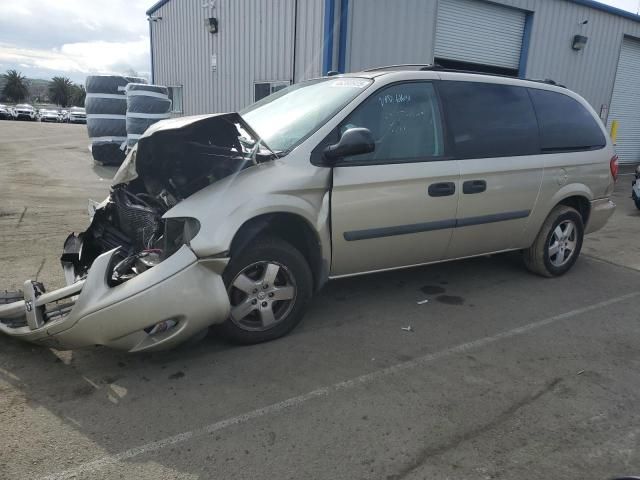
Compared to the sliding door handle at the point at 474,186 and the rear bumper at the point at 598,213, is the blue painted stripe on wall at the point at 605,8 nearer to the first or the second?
the rear bumper at the point at 598,213

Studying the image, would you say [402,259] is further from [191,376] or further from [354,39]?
[354,39]

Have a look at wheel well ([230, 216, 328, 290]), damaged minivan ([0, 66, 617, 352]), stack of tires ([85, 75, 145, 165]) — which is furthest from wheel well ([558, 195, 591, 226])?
stack of tires ([85, 75, 145, 165])

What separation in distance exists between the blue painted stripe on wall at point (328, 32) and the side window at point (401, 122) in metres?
5.07

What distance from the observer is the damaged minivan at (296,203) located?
9.46 feet

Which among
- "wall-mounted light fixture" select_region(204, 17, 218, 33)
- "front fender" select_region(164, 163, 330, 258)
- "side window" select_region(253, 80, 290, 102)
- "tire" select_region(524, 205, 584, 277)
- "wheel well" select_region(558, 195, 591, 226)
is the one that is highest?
"wall-mounted light fixture" select_region(204, 17, 218, 33)

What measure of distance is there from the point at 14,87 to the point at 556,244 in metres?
94.2

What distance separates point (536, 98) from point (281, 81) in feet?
20.9

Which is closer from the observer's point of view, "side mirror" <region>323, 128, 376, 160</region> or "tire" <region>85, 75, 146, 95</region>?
"side mirror" <region>323, 128, 376, 160</region>

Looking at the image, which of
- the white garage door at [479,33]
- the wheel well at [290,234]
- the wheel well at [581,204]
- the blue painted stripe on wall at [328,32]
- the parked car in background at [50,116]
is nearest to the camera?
the wheel well at [290,234]

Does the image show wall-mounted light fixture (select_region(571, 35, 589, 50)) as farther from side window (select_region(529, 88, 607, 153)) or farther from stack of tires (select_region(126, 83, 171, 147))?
stack of tires (select_region(126, 83, 171, 147))

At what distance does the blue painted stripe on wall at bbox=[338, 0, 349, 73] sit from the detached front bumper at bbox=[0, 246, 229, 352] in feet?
22.0

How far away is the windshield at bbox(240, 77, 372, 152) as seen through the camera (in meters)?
3.52

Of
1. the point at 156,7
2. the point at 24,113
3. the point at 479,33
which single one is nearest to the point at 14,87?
the point at 24,113

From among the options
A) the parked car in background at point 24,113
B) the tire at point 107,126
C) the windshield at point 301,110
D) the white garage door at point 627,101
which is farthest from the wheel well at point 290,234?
the parked car in background at point 24,113
